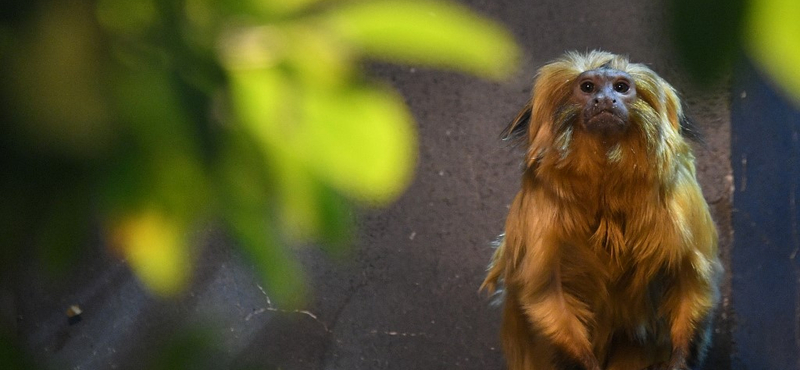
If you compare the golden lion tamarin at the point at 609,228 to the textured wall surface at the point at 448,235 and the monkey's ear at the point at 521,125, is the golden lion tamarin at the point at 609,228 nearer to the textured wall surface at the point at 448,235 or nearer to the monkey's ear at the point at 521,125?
the monkey's ear at the point at 521,125

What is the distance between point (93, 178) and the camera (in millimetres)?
772

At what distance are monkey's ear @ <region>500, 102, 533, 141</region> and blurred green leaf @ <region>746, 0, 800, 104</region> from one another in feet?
8.80

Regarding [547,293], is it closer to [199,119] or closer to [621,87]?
[621,87]

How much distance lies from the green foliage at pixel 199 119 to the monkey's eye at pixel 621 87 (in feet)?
7.61

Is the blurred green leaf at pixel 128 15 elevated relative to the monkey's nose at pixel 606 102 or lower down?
elevated

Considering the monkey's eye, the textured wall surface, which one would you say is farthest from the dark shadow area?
the monkey's eye

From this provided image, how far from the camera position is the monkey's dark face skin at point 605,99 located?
3.01 meters

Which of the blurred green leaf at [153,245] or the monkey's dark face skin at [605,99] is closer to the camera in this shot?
the blurred green leaf at [153,245]

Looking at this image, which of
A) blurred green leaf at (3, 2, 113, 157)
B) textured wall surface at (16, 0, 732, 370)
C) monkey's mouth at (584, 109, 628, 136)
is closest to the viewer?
blurred green leaf at (3, 2, 113, 157)

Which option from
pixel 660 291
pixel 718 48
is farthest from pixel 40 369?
pixel 660 291

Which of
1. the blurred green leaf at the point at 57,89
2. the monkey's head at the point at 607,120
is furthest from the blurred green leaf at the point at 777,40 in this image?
the monkey's head at the point at 607,120

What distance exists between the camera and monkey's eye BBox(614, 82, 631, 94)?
3.07 metres

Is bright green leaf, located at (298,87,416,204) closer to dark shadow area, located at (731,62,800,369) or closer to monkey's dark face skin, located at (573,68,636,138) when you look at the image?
monkey's dark face skin, located at (573,68,636,138)

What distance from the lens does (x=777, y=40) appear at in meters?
0.65
